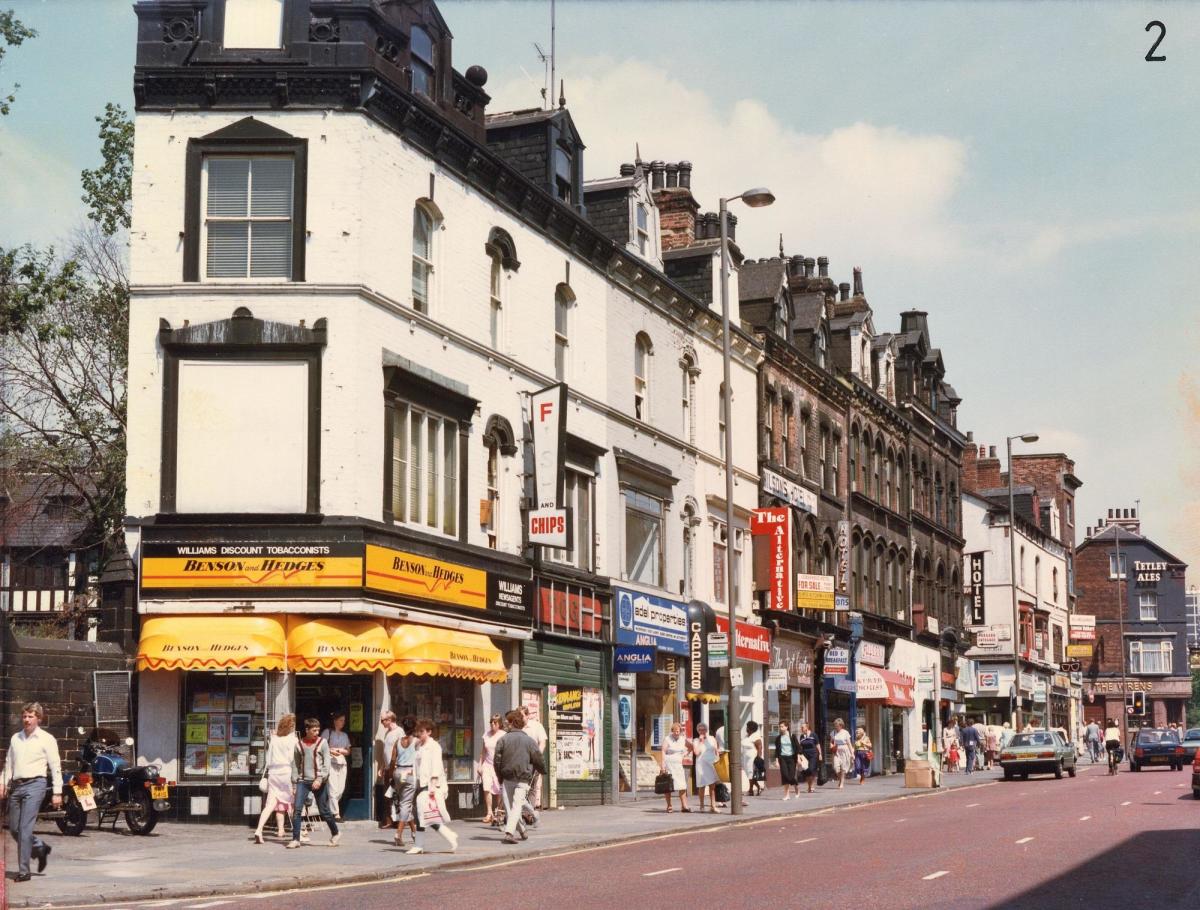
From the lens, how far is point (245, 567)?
2608 cm

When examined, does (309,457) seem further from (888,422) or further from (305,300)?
(888,422)

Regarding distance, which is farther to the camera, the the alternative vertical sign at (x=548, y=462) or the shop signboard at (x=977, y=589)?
the shop signboard at (x=977, y=589)

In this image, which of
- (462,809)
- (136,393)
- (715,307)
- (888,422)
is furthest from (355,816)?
(888,422)

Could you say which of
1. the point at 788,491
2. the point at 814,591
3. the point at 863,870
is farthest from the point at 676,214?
the point at 863,870

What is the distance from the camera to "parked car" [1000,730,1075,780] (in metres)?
49.4

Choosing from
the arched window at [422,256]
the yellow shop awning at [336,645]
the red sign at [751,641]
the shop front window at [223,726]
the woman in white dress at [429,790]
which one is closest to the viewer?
the woman in white dress at [429,790]

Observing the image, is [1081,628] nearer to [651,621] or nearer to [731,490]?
[651,621]

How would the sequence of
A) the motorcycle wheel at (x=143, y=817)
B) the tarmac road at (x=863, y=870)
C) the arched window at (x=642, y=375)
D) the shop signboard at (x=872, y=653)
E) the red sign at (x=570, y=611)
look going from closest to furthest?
1. the tarmac road at (x=863, y=870)
2. the motorcycle wheel at (x=143, y=817)
3. the red sign at (x=570, y=611)
4. the arched window at (x=642, y=375)
5. the shop signboard at (x=872, y=653)

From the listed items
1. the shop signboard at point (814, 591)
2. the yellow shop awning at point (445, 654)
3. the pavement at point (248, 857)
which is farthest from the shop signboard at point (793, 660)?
the yellow shop awning at point (445, 654)

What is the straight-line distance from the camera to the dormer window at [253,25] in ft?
90.3

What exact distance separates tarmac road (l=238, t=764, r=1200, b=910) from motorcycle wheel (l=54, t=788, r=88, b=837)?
6313mm

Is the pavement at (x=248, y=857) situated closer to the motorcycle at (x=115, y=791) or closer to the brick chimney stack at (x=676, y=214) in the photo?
the motorcycle at (x=115, y=791)

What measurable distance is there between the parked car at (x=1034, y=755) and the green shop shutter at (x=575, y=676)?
18.0 meters

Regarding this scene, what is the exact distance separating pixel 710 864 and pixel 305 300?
38.0 feet
